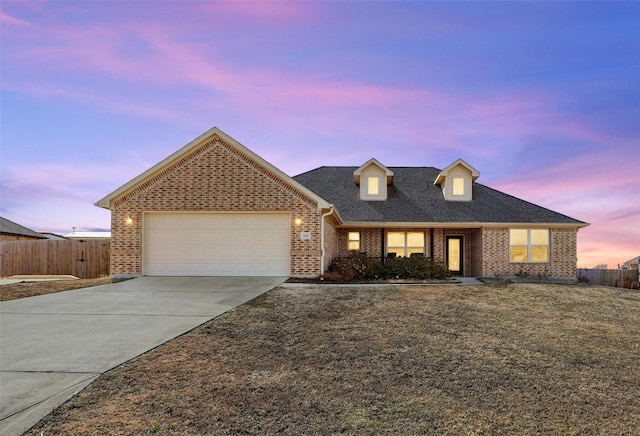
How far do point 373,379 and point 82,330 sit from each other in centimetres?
524

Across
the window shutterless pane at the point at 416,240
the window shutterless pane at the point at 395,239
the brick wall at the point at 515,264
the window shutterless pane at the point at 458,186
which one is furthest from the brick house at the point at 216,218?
the window shutterless pane at the point at 458,186

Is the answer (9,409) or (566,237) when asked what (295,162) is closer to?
(566,237)

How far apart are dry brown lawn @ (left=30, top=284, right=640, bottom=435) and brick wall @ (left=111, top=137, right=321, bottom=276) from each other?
6170 millimetres

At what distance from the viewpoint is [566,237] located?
55.7 ft

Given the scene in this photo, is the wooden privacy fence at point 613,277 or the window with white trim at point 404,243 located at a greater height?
the window with white trim at point 404,243

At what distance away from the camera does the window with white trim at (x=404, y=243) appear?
59.3 feet

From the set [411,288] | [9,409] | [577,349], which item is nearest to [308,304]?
[411,288]

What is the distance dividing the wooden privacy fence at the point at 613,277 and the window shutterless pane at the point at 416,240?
801 cm

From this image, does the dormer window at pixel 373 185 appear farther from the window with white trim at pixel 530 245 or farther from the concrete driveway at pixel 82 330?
the concrete driveway at pixel 82 330

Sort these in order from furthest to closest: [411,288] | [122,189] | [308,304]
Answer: [122,189], [411,288], [308,304]

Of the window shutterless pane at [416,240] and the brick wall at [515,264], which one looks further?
the window shutterless pane at [416,240]

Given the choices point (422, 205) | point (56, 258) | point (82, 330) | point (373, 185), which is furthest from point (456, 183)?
point (56, 258)

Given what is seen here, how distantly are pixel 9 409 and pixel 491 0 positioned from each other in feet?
43.5

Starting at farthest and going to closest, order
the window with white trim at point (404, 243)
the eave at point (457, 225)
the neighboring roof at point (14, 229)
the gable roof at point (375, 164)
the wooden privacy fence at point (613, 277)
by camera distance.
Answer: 1. the neighboring roof at point (14, 229)
2. the gable roof at point (375, 164)
3. the window with white trim at point (404, 243)
4. the eave at point (457, 225)
5. the wooden privacy fence at point (613, 277)
